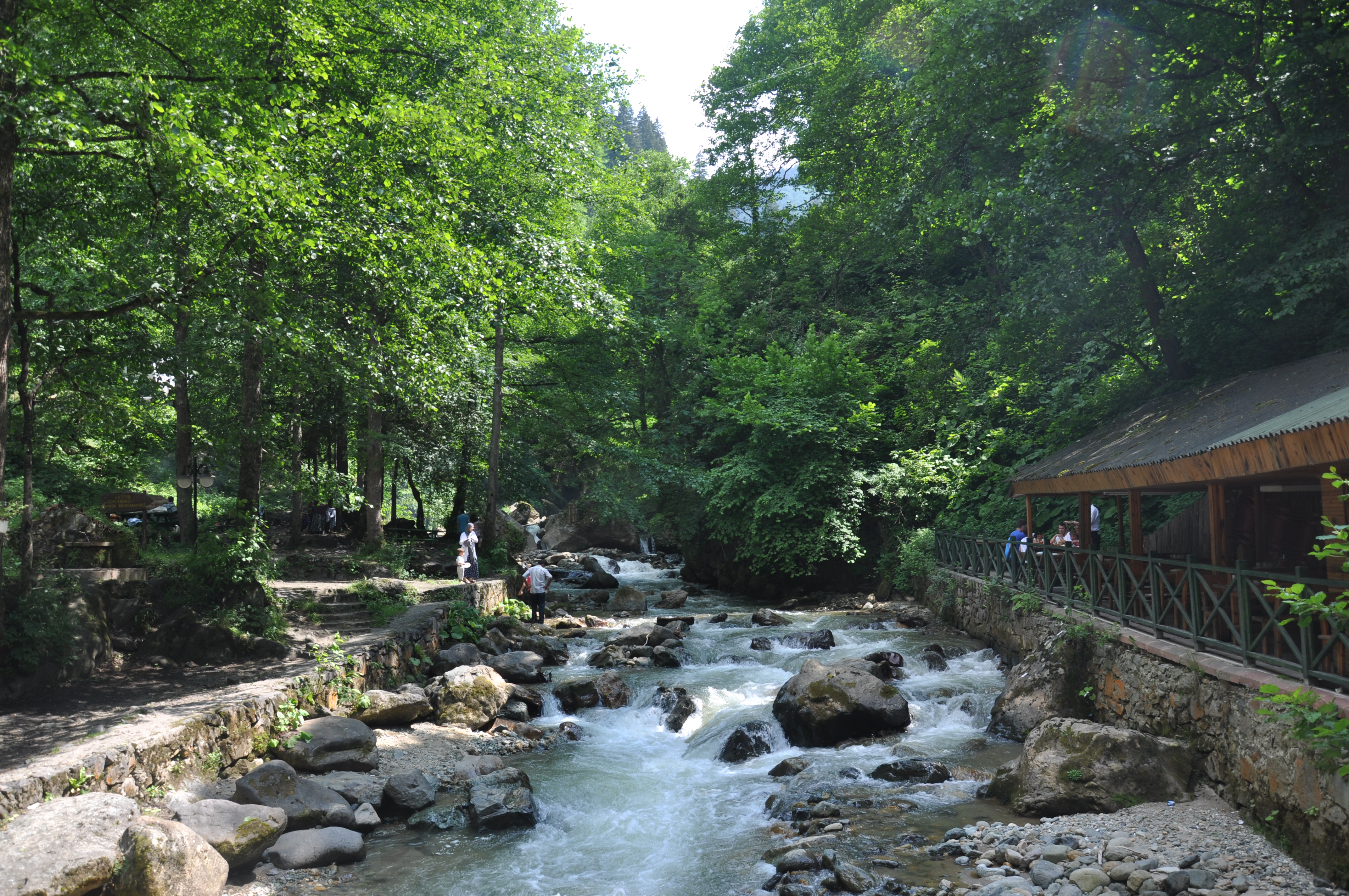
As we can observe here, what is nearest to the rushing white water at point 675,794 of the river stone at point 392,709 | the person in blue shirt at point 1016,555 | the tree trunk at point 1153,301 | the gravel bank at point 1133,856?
the gravel bank at point 1133,856

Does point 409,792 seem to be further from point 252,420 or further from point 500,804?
point 252,420

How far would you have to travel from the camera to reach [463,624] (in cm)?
1546

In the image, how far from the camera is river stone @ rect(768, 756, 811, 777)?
9.11 m

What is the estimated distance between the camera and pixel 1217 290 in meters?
12.6

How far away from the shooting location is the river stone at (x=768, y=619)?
18075mm

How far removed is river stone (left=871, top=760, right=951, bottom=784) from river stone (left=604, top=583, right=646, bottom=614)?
40.8 ft

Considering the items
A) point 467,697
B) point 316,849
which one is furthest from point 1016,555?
point 316,849

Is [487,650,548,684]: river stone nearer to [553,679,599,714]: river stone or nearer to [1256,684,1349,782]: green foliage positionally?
[553,679,599,714]: river stone

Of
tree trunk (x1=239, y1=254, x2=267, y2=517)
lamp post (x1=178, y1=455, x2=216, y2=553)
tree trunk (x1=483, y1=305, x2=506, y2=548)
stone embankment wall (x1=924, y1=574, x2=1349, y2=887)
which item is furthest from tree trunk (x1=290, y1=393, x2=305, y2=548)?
stone embankment wall (x1=924, y1=574, x2=1349, y2=887)

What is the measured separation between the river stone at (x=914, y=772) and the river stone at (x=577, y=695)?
482cm

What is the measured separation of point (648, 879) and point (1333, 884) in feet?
15.8

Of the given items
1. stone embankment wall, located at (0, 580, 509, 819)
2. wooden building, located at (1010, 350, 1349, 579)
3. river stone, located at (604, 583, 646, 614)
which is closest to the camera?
stone embankment wall, located at (0, 580, 509, 819)

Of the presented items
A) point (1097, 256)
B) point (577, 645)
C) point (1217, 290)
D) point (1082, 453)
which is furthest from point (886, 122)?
point (577, 645)

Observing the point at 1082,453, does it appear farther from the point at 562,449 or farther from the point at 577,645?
the point at 562,449
